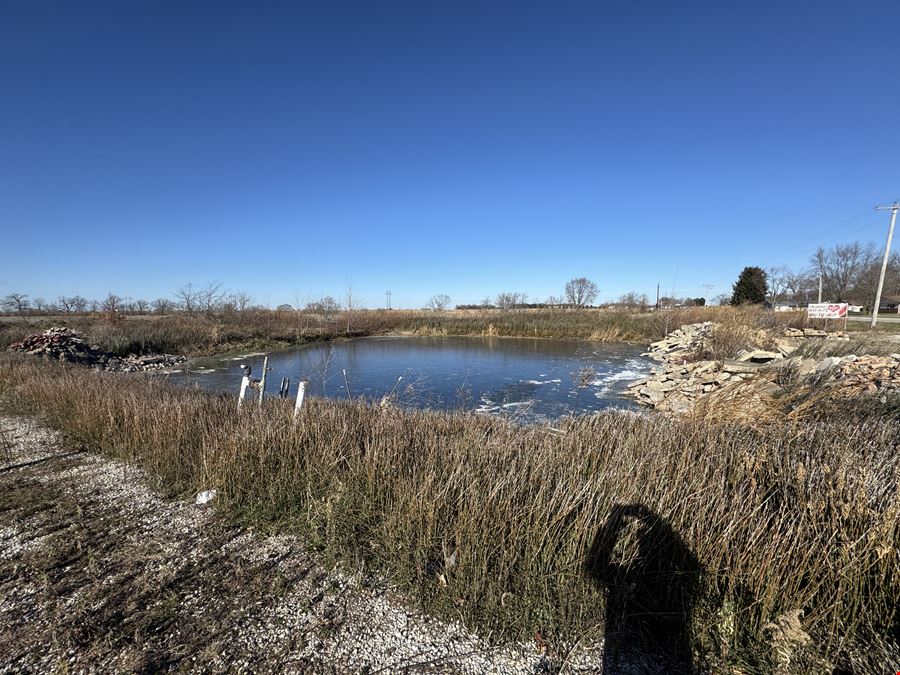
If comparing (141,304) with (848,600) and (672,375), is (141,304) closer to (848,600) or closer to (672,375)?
(672,375)

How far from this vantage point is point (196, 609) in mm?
2725

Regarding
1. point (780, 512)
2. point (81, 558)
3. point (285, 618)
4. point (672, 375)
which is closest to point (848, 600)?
point (780, 512)

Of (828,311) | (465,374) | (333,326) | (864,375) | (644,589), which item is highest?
(828,311)

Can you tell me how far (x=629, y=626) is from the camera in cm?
266

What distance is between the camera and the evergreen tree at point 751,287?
39.1 meters

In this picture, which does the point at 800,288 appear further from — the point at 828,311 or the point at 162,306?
the point at 162,306

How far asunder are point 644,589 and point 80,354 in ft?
72.6

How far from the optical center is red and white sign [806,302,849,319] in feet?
67.8

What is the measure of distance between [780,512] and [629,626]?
1432 mm

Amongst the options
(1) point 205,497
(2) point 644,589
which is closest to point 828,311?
(2) point 644,589

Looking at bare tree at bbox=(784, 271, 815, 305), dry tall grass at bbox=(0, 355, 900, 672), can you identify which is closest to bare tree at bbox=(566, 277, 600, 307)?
bare tree at bbox=(784, 271, 815, 305)

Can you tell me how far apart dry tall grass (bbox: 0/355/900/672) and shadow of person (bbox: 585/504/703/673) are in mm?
61

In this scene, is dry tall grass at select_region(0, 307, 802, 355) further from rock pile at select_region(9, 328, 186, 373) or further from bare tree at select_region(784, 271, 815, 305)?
bare tree at select_region(784, 271, 815, 305)

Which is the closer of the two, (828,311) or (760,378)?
(760,378)
